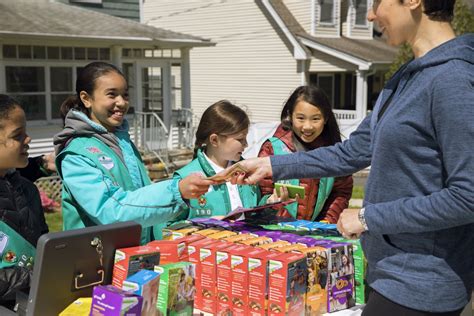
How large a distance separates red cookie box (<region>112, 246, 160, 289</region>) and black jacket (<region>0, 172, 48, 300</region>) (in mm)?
602

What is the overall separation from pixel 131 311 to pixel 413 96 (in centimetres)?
117

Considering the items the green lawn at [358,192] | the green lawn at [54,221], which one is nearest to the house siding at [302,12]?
the green lawn at [358,192]

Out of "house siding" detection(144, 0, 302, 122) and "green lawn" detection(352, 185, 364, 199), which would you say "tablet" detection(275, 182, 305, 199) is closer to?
"green lawn" detection(352, 185, 364, 199)

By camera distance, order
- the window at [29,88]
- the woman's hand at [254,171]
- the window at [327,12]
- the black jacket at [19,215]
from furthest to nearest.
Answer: the window at [327,12], the window at [29,88], the woman's hand at [254,171], the black jacket at [19,215]

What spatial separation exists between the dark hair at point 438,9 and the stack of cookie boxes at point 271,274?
3.25ft

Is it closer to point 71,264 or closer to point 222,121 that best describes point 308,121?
point 222,121

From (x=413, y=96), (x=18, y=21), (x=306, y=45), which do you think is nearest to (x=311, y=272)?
(x=413, y=96)

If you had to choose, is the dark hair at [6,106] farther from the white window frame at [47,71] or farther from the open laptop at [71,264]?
the white window frame at [47,71]

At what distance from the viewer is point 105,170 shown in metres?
2.64

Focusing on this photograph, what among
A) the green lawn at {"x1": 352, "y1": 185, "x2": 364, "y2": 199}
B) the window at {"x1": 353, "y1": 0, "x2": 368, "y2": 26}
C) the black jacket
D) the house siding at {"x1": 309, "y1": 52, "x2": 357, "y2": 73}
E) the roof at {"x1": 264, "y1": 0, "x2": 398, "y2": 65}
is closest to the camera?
the black jacket

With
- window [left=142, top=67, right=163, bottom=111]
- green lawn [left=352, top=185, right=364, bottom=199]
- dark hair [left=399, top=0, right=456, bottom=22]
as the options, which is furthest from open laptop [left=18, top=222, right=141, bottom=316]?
window [left=142, top=67, right=163, bottom=111]

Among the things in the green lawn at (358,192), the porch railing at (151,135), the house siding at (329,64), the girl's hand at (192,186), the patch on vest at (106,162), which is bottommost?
the green lawn at (358,192)

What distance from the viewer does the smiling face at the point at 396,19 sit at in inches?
76.0

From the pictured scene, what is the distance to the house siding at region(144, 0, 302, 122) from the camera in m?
19.7
